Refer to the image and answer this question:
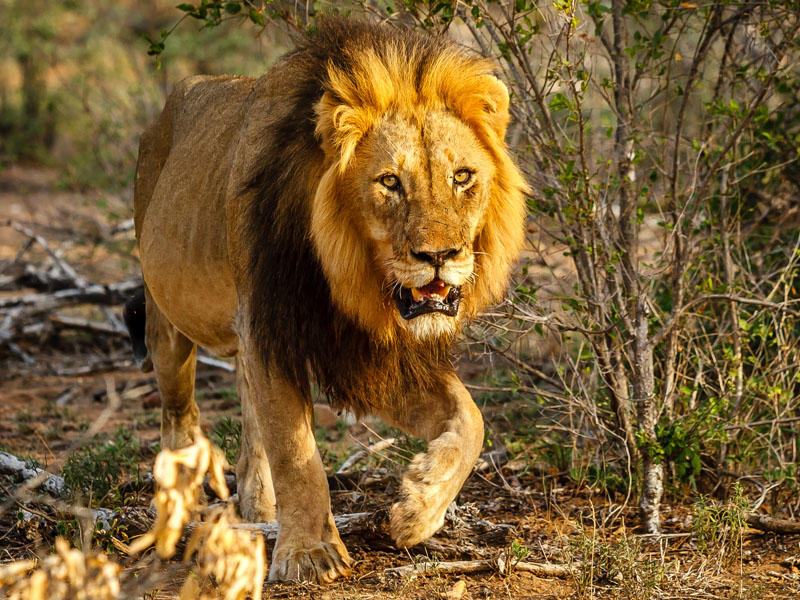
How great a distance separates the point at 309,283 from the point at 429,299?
500mm

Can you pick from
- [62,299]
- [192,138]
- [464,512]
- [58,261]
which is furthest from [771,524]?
[58,261]

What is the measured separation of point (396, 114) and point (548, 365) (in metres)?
3.05

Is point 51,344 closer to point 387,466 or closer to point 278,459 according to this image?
point 387,466

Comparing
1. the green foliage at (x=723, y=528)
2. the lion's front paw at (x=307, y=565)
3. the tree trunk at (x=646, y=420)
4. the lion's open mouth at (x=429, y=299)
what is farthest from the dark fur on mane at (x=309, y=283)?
the green foliage at (x=723, y=528)

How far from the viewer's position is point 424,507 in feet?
10.8

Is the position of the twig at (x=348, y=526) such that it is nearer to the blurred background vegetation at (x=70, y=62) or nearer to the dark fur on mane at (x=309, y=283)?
the dark fur on mane at (x=309, y=283)

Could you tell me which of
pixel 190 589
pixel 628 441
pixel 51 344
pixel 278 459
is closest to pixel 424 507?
pixel 278 459

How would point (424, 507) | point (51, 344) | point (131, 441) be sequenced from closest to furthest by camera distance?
1. point (424, 507)
2. point (131, 441)
3. point (51, 344)

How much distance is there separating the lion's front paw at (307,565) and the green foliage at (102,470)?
826 mm

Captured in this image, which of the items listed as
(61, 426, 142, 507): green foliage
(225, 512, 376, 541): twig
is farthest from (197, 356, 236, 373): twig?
(225, 512, 376, 541): twig

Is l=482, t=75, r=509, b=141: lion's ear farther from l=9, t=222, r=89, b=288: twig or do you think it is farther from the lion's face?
l=9, t=222, r=89, b=288: twig

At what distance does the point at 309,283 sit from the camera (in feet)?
12.1

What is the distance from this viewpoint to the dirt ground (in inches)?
141

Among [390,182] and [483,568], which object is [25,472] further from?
[390,182]
